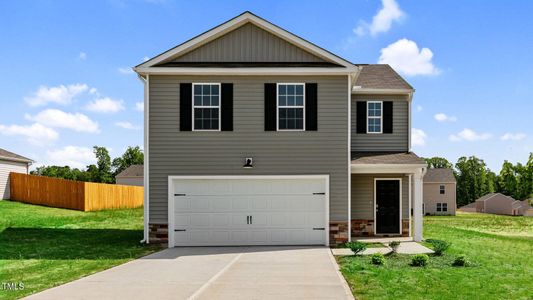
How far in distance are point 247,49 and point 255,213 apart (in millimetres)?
5401

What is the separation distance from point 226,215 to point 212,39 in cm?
581

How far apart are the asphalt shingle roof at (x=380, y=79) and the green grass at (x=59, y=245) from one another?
1021 cm

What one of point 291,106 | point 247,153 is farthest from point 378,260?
point 291,106

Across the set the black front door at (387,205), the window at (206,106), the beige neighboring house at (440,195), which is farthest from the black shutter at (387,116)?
the beige neighboring house at (440,195)

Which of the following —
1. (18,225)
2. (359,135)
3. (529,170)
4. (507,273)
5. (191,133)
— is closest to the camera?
(507,273)

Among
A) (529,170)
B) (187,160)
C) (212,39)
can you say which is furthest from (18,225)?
(529,170)

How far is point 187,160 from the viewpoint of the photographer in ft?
55.8

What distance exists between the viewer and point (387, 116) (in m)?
20.1

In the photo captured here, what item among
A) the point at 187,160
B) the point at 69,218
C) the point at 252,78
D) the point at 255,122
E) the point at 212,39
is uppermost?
the point at 212,39

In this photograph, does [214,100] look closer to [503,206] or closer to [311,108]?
[311,108]

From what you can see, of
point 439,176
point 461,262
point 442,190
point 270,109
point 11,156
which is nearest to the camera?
point 461,262

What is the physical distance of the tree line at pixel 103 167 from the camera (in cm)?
8519

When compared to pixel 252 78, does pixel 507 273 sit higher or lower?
lower

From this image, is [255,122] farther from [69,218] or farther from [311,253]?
[69,218]
